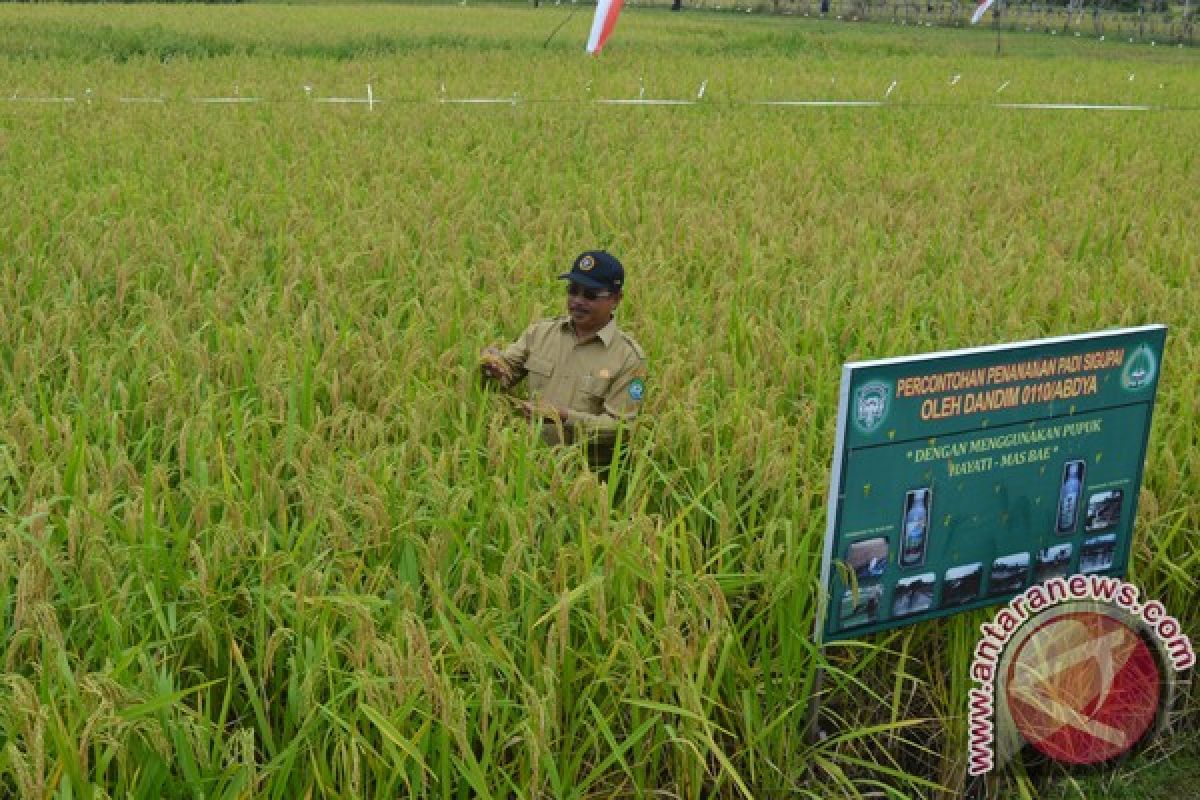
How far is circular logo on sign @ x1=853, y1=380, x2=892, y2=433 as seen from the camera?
7.47 ft

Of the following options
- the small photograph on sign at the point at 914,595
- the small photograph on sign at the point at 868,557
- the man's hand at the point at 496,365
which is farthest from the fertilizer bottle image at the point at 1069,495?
the man's hand at the point at 496,365

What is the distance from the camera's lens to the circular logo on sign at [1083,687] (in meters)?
2.51

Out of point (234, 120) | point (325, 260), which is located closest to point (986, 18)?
point (234, 120)

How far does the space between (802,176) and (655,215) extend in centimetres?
189

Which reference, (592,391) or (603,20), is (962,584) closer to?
(592,391)

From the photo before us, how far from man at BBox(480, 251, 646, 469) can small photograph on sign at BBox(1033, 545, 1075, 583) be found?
2.95ft

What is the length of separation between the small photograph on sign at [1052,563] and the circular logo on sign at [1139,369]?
0.35 meters

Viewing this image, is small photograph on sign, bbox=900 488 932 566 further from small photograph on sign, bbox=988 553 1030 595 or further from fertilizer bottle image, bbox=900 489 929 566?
small photograph on sign, bbox=988 553 1030 595

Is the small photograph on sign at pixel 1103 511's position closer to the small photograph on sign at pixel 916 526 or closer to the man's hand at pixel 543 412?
the small photograph on sign at pixel 916 526

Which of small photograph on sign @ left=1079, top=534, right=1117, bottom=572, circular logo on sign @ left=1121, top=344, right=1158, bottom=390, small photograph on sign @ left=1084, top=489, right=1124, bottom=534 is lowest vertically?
small photograph on sign @ left=1079, top=534, right=1117, bottom=572

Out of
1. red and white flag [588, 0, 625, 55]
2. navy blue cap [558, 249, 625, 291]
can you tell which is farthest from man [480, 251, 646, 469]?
red and white flag [588, 0, 625, 55]

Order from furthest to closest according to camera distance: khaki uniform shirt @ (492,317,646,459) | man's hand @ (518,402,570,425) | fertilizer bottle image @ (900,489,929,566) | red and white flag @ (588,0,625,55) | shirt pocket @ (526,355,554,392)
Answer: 1. red and white flag @ (588,0,625,55)
2. shirt pocket @ (526,355,554,392)
3. khaki uniform shirt @ (492,317,646,459)
4. man's hand @ (518,402,570,425)
5. fertilizer bottle image @ (900,489,929,566)

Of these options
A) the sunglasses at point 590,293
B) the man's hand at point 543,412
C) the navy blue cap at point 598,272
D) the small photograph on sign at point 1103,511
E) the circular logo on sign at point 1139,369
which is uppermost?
the navy blue cap at point 598,272

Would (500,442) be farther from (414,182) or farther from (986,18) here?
(986,18)
